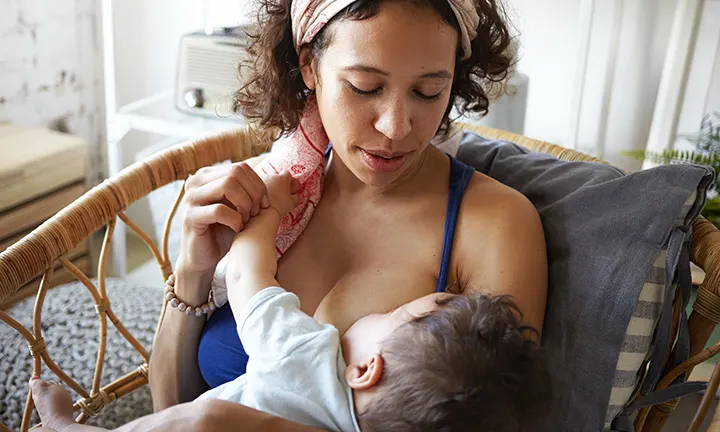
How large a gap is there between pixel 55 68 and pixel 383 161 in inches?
71.9

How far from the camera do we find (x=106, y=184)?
1461 millimetres

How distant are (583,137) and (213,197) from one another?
1.39 m

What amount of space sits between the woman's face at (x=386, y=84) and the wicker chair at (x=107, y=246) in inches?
15.3

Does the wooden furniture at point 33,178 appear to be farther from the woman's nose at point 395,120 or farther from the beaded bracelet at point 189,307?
the woman's nose at point 395,120

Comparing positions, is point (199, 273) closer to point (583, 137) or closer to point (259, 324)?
point (259, 324)

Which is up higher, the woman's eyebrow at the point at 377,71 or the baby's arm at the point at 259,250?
the woman's eyebrow at the point at 377,71

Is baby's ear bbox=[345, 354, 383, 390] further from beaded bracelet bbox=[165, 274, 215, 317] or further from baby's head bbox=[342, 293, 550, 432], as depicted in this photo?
beaded bracelet bbox=[165, 274, 215, 317]

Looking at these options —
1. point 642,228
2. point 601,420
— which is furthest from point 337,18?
point 601,420

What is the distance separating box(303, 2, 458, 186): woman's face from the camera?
1038 millimetres

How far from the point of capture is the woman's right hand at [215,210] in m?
1.17

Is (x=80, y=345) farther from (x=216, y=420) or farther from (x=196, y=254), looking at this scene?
(x=216, y=420)

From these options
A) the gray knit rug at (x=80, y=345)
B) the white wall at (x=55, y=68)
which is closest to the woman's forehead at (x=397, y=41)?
the gray knit rug at (x=80, y=345)

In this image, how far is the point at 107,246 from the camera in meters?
1.49

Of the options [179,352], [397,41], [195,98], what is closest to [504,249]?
[397,41]
